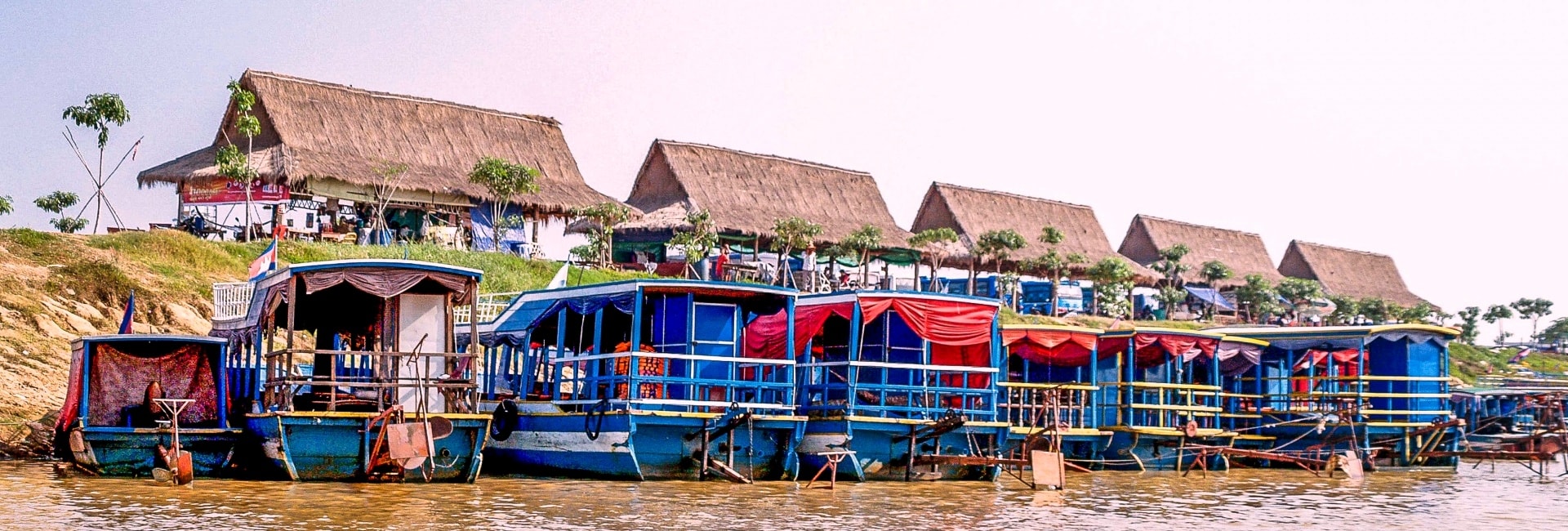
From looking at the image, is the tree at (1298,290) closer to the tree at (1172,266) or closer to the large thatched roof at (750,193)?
the tree at (1172,266)

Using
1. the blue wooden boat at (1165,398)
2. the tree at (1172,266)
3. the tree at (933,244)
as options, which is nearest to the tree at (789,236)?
the tree at (933,244)

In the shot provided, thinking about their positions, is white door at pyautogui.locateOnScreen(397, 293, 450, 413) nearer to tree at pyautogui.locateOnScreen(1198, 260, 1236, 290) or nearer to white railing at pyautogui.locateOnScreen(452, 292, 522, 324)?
white railing at pyautogui.locateOnScreen(452, 292, 522, 324)

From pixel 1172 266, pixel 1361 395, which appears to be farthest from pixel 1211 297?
pixel 1361 395

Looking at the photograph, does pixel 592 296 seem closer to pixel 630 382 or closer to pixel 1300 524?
pixel 630 382

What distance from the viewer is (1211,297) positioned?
2215 inches

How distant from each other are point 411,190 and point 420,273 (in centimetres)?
2201

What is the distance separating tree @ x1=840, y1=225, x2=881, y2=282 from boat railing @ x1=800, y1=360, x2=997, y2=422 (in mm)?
22700

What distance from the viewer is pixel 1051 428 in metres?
20.4

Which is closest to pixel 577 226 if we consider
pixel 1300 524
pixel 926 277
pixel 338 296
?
pixel 926 277

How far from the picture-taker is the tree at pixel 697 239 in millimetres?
40594

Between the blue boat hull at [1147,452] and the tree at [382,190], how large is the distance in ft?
69.4

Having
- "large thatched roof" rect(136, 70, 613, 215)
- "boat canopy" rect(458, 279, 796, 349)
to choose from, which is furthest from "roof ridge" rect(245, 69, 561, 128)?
"boat canopy" rect(458, 279, 796, 349)

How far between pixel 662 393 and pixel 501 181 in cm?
2072

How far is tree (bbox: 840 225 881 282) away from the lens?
4541cm
